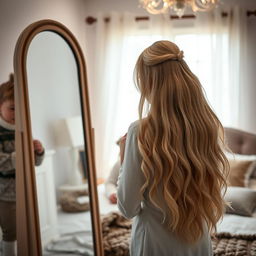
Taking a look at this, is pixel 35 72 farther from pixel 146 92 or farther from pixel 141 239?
pixel 141 239

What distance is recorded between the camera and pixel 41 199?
1.81 meters

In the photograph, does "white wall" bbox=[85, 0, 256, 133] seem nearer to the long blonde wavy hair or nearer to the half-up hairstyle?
the half-up hairstyle

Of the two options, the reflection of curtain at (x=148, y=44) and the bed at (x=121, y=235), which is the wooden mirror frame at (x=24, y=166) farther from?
the reflection of curtain at (x=148, y=44)

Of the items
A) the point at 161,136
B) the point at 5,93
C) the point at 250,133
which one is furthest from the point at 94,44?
the point at 161,136

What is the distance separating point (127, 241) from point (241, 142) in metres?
1.85

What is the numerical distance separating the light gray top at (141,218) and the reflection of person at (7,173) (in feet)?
1.99

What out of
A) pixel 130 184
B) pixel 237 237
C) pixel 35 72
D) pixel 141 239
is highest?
pixel 35 72

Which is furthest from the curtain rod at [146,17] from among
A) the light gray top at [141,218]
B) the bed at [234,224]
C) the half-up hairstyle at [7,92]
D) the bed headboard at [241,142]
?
the light gray top at [141,218]

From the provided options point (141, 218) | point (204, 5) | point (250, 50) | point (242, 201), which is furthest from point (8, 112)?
point (250, 50)

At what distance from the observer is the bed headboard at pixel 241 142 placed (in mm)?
3500

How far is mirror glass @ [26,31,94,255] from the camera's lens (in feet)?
5.93

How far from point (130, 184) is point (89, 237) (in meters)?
0.92

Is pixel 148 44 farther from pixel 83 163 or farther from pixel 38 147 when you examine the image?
pixel 38 147

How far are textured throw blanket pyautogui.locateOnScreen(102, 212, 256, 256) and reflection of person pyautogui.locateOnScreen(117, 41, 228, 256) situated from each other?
66cm
